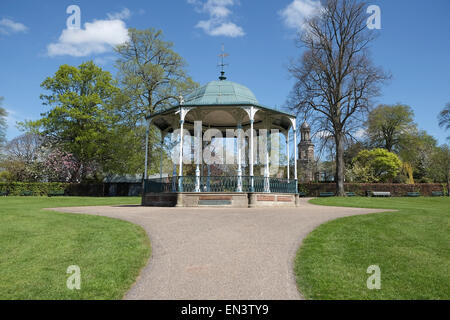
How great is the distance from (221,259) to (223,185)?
991 cm

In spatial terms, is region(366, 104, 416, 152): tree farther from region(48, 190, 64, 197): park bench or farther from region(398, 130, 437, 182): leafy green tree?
region(48, 190, 64, 197): park bench

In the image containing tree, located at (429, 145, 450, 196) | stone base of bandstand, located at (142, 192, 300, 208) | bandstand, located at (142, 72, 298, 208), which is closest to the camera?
stone base of bandstand, located at (142, 192, 300, 208)

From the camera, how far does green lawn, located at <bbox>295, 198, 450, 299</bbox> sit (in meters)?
4.33

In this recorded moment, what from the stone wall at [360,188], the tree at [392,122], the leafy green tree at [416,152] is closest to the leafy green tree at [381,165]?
the leafy green tree at [416,152]

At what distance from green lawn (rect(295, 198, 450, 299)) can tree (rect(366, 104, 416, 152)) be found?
48.7 metres

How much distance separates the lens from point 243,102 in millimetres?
15977

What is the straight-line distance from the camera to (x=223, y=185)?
15.6 m

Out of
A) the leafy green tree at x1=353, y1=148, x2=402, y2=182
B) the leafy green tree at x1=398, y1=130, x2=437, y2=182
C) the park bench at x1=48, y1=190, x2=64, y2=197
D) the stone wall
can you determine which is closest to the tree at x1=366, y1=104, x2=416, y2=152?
the leafy green tree at x1=398, y1=130, x2=437, y2=182

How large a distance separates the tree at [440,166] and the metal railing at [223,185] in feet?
124

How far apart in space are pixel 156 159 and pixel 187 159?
3.35 m

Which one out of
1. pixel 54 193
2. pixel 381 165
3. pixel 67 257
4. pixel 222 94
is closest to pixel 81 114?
pixel 54 193

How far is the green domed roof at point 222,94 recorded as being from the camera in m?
16.6
